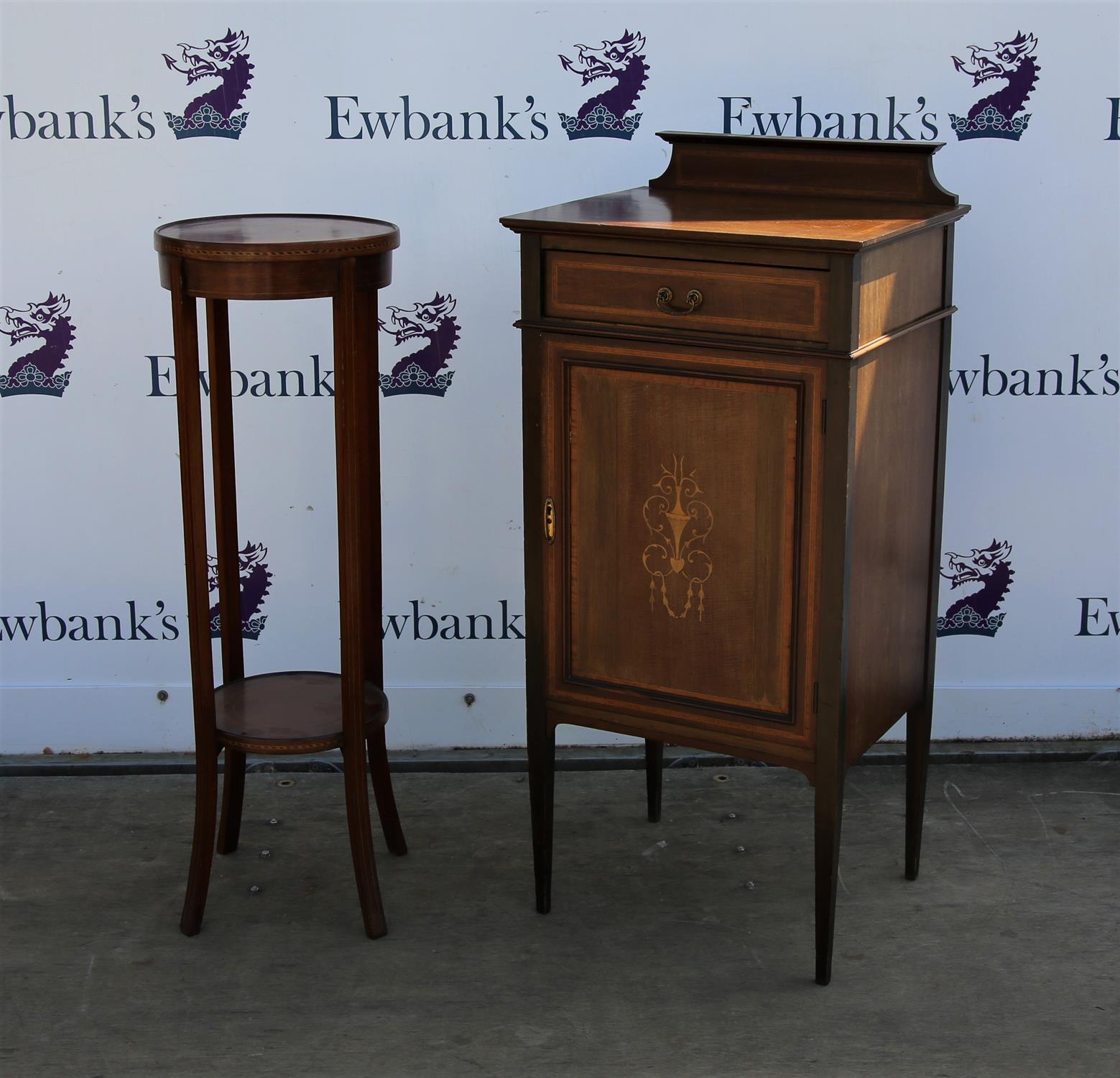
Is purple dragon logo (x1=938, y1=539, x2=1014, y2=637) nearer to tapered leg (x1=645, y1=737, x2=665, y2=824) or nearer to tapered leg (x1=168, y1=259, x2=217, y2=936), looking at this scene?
tapered leg (x1=645, y1=737, x2=665, y2=824)

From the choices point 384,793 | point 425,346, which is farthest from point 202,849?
point 425,346

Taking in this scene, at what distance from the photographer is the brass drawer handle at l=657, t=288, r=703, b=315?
91.2 inches

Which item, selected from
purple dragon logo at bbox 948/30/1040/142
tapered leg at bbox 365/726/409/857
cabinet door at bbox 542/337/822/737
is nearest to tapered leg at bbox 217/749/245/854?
tapered leg at bbox 365/726/409/857

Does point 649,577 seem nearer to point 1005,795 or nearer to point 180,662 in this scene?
point 1005,795

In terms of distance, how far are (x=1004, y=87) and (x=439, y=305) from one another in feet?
4.06

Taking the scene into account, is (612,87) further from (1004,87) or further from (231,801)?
(231,801)

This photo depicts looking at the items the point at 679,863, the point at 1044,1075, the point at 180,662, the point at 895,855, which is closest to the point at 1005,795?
the point at 895,855

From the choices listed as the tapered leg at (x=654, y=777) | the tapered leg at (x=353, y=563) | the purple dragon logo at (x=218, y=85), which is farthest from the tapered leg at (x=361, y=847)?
the purple dragon logo at (x=218, y=85)

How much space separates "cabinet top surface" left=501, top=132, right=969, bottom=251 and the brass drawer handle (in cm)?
8

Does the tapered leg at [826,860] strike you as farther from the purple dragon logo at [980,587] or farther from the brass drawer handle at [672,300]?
the purple dragon logo at [980,587]

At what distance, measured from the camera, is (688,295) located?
233cm

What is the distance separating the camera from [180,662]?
341cm

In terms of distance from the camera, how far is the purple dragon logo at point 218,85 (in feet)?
10.2

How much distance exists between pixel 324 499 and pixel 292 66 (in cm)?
90
